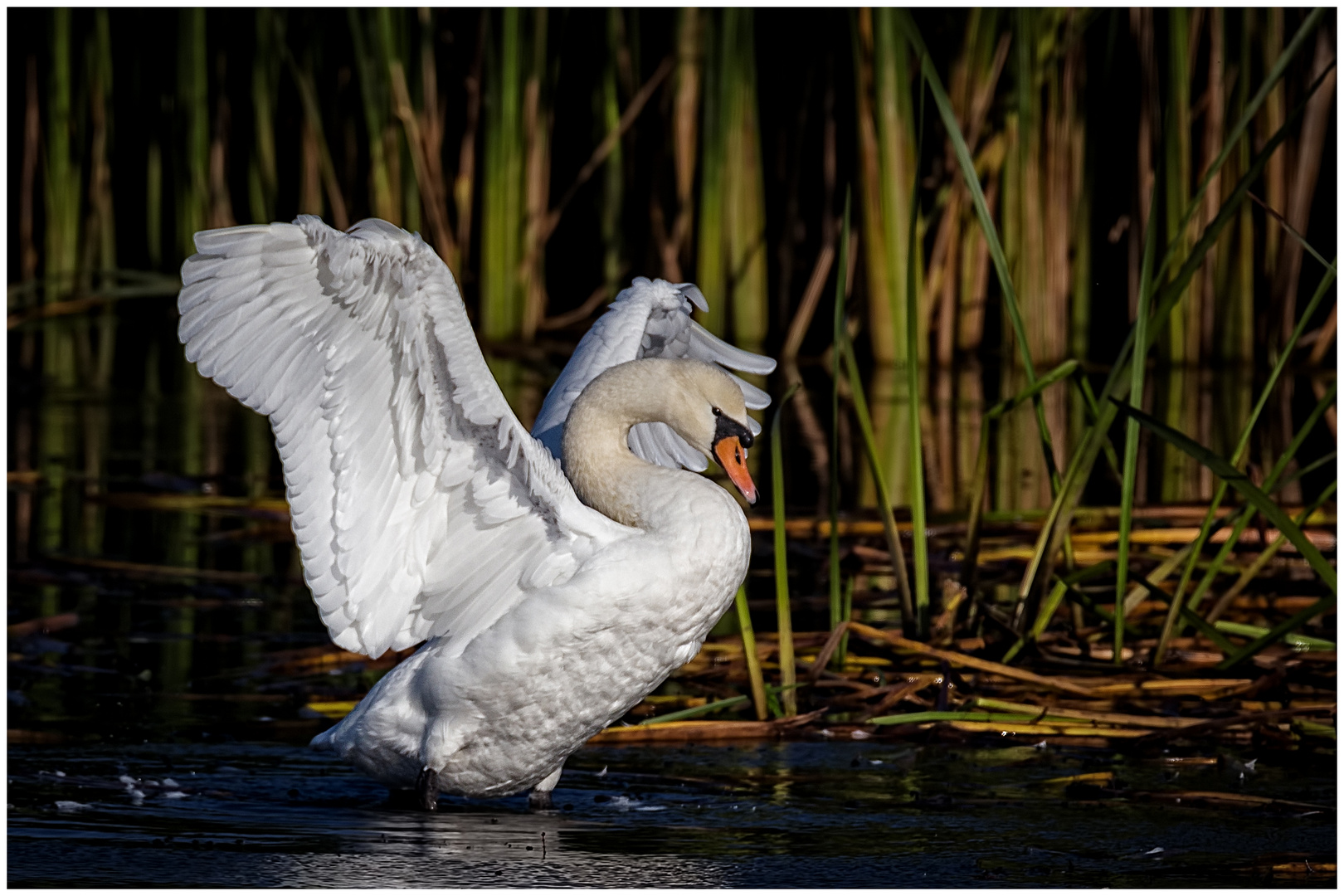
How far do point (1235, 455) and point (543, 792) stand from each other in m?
2.06

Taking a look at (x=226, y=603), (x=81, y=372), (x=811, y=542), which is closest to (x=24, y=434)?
(x=81, y=372)

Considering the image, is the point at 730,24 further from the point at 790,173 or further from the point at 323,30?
the point at 323,30

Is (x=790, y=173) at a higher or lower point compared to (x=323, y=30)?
lower

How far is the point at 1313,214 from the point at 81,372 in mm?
8095

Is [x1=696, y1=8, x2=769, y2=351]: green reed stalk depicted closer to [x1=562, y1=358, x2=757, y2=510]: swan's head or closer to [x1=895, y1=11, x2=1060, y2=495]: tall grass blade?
[x1=895, y1=11, x2=1060, y2=495]: tall grass blade

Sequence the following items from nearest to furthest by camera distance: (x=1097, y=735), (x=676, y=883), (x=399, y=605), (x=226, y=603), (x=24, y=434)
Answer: (x=676, y=883)
(x=399, y=605)
(x=1097, y=735)
(x=226, y=603)
(x=24, y=434)

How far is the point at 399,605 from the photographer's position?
176 inches

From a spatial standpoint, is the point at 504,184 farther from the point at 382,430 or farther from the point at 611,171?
the point at 382,430

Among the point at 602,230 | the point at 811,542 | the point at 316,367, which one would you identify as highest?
the point at 602,230

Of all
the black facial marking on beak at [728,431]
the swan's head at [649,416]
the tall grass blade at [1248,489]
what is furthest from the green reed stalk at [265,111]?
the tall grass blade at [1248,489]

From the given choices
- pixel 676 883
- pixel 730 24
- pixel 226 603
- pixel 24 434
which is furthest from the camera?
pixel 730 24

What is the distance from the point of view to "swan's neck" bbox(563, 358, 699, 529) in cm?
428

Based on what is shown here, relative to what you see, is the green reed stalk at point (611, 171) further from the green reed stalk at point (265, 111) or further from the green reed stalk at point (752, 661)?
the green reed stalk at point (752, 661)

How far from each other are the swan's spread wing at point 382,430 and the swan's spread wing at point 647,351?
0.64 m
